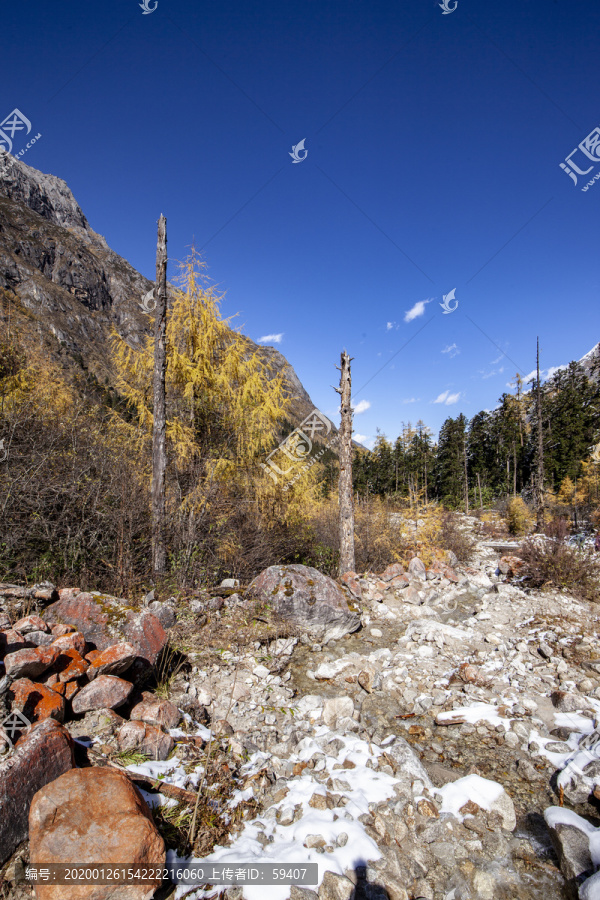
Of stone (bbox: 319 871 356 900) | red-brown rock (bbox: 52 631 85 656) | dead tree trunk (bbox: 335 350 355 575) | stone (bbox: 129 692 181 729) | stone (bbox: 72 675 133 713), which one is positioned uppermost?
dead tree trunk (bbox: 335 350 355 575)

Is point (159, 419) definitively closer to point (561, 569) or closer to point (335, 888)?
point (335, 888)

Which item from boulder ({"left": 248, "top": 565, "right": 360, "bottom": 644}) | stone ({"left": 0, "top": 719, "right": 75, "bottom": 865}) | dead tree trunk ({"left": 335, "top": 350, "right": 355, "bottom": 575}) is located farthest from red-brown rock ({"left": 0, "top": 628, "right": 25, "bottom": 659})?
dead tree trunk ({"left": 335, "top": 350, "right": 355, "bottom": 575})

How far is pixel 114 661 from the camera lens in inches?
150

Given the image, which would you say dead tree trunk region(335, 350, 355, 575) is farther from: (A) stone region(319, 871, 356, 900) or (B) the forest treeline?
(B) the forest treeline

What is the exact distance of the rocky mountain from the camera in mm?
89812

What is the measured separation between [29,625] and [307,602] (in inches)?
185

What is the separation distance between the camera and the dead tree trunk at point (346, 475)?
1061cm

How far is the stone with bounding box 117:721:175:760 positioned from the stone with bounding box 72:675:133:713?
286 mm

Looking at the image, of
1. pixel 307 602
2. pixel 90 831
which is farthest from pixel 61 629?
pixel 307 602

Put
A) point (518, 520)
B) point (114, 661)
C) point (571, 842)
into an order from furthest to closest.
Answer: point (518, 520)
point (114, 661)
point (571, 842)

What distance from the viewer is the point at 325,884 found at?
239cm

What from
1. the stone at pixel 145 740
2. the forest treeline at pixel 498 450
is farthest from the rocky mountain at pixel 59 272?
the stone at pixel 145 740

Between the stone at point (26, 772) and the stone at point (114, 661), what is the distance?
1.15 m

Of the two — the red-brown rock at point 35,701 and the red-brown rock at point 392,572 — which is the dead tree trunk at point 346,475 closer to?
the red-brown rock at point 392,572
